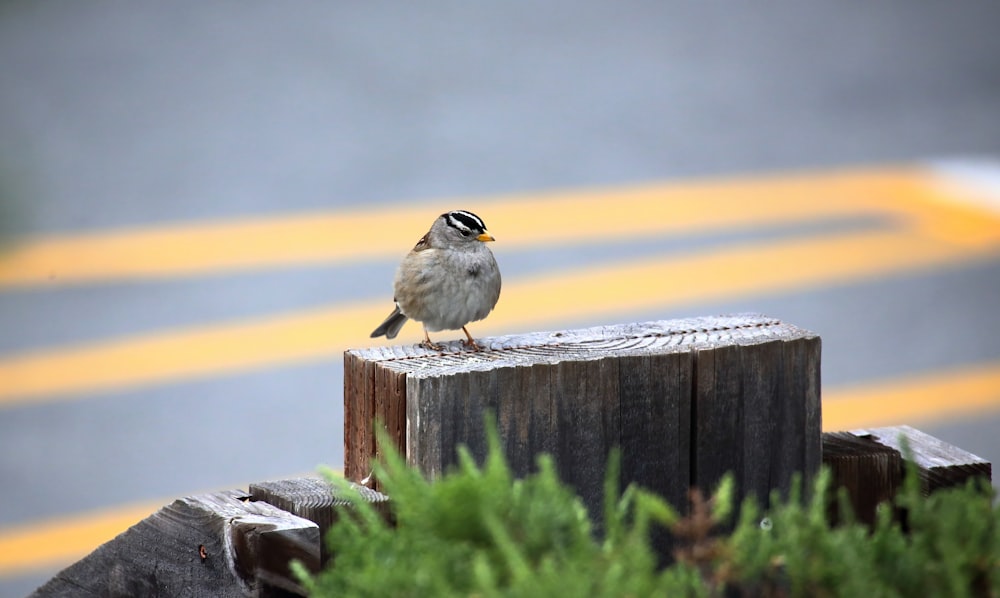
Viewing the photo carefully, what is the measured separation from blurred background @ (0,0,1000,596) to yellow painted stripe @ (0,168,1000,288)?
3 cm

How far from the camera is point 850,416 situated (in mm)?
7719

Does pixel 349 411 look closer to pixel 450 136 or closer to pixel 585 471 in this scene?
pixel 585 471

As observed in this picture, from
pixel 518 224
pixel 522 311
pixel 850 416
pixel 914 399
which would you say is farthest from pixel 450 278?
pixel 518 224

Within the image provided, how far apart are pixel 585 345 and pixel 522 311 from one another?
18.9ft

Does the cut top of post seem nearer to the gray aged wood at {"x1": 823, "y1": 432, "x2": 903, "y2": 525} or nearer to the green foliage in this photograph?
the gray aged wood at {"x1": 823, "y1": 432, "x2": 903, "y2": 525}

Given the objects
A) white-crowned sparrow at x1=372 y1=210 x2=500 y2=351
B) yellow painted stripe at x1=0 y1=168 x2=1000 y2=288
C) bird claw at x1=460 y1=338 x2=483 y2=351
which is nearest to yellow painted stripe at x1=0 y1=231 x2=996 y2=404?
yellow painted stripe at x1=0 y1=168 x2=1000 y2=288

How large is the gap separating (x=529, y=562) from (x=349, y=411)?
115 cm

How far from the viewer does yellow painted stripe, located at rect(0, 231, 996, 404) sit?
26.5 feet

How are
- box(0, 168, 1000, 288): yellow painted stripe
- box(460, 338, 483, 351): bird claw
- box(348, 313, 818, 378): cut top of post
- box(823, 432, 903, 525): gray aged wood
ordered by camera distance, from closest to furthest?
box(348, 313, 818, 378): cut top of post < box(460, 338, 483, 351): bird claw < box(823, 432, 903, 525): gray aged wood < box(0, 168, 1000, 288): yellow painted stripe

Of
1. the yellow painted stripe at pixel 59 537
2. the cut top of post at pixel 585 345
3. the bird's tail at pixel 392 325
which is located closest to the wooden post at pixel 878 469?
the cut top of post at pixel 585 345

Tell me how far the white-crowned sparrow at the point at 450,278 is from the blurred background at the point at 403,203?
2.85m

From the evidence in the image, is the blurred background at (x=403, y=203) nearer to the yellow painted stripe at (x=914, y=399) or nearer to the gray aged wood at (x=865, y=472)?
the yellow painted stripe at (x=914, y=399)

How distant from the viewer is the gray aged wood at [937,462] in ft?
10.2

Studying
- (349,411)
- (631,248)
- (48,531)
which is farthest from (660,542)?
(631,248)
